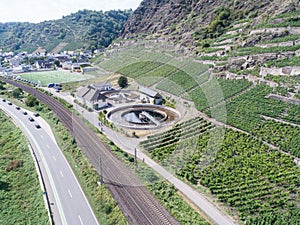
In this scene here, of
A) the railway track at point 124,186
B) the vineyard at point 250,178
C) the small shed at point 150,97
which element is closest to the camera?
the vineyard at point 250,178

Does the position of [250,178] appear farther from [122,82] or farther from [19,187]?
[122,82]

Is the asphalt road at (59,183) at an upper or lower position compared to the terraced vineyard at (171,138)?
lower

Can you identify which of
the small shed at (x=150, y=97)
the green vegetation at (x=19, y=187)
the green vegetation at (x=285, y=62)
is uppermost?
the green vegetation at (x=285, y=62)

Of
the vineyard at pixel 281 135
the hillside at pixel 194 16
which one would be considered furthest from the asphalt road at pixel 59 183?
the hillside at pixel 194 16

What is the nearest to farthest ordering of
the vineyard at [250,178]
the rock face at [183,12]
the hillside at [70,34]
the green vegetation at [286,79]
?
the vineyard at [250,178] → the green vegetation at [286,79] → the rock face at [183,12] → the hillside at [70,34]

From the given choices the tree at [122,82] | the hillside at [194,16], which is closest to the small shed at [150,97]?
the tree at [122,82]

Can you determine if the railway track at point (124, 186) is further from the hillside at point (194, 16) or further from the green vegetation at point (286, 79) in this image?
the hillside at point (194, 16)

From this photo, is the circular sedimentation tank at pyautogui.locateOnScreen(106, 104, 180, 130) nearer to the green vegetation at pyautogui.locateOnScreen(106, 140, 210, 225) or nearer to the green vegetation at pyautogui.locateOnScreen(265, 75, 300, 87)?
the green vegetation at pyautogui.locateOnScreen(106, 140, 210, 225)

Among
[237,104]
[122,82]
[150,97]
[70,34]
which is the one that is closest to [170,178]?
[237,104]

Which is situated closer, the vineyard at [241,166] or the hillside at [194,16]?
the vineyard at [241,166]
